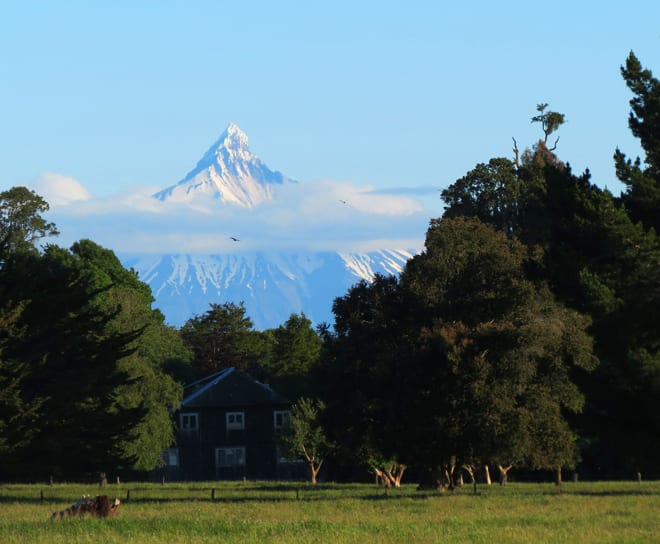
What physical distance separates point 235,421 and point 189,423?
13.3 feet

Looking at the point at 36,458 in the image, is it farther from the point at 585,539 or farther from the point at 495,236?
the point at 585,539

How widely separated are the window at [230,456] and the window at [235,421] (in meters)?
1.67

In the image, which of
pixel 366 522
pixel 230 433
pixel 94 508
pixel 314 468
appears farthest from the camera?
pixel 230 433

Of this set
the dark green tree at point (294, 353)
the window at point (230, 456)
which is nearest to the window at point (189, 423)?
the window at point (230, 456)

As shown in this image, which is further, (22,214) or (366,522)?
(22,214)

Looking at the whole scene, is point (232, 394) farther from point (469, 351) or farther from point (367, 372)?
point (469, 351)

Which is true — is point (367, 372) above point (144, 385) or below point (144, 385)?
below

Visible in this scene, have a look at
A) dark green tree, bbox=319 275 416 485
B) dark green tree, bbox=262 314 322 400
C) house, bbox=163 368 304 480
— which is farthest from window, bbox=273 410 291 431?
dark green tree, bbox=319 275 416 485

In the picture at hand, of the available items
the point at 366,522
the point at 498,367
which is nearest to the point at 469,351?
the point at 498,367

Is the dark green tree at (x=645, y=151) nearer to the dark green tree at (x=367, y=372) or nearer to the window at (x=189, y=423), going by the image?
the dark green tree at (x=367, y=372)

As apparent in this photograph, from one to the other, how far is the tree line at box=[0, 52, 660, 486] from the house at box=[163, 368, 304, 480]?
143ft

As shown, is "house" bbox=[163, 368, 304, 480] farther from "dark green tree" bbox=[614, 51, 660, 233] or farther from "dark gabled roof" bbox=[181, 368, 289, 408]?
"dark green tree" bbox=[614, 51, 660, 233]

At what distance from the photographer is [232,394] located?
11600 centimetres

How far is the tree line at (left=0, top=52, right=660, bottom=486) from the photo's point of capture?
172ft
